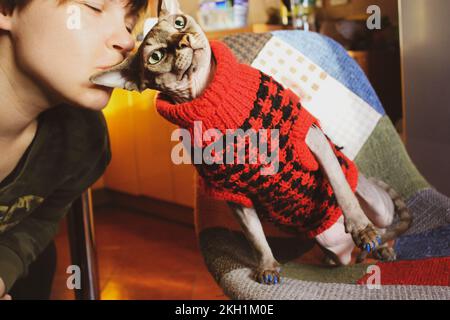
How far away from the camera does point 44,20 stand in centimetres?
57

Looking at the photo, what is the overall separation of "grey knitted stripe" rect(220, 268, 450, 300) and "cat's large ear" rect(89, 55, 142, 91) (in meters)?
0.29

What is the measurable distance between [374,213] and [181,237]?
1242 mm

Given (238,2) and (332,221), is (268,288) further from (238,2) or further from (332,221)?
(238,2)

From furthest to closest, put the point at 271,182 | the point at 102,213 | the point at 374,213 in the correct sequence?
the point at 102,213 → the point at 374,213 → the point at 271,182

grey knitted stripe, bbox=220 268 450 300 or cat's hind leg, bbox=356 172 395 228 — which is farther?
cat's hind leg, bbox=356 172 395 228

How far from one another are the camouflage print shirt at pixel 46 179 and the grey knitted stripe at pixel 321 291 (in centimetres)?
36

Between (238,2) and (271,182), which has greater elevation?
(238,2)

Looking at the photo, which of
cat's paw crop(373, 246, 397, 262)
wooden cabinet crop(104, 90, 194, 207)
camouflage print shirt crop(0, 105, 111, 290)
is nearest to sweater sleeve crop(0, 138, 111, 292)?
camouflage print shirt crop(0, 105, 111, 290)

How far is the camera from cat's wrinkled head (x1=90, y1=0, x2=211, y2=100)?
54 centimetres

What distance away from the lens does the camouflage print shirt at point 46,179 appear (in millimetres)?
771

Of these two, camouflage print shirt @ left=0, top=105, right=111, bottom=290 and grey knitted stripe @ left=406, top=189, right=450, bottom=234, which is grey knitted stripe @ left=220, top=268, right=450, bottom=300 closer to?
grey knitted stripe @ left=406, top=189, right=450, bottom=234

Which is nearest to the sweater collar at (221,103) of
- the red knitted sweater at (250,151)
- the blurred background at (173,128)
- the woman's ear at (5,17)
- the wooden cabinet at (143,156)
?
the red knitted sweater at (250,151)

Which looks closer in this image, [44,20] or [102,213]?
[44,20]

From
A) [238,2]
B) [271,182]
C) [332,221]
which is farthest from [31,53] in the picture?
[238,2]
